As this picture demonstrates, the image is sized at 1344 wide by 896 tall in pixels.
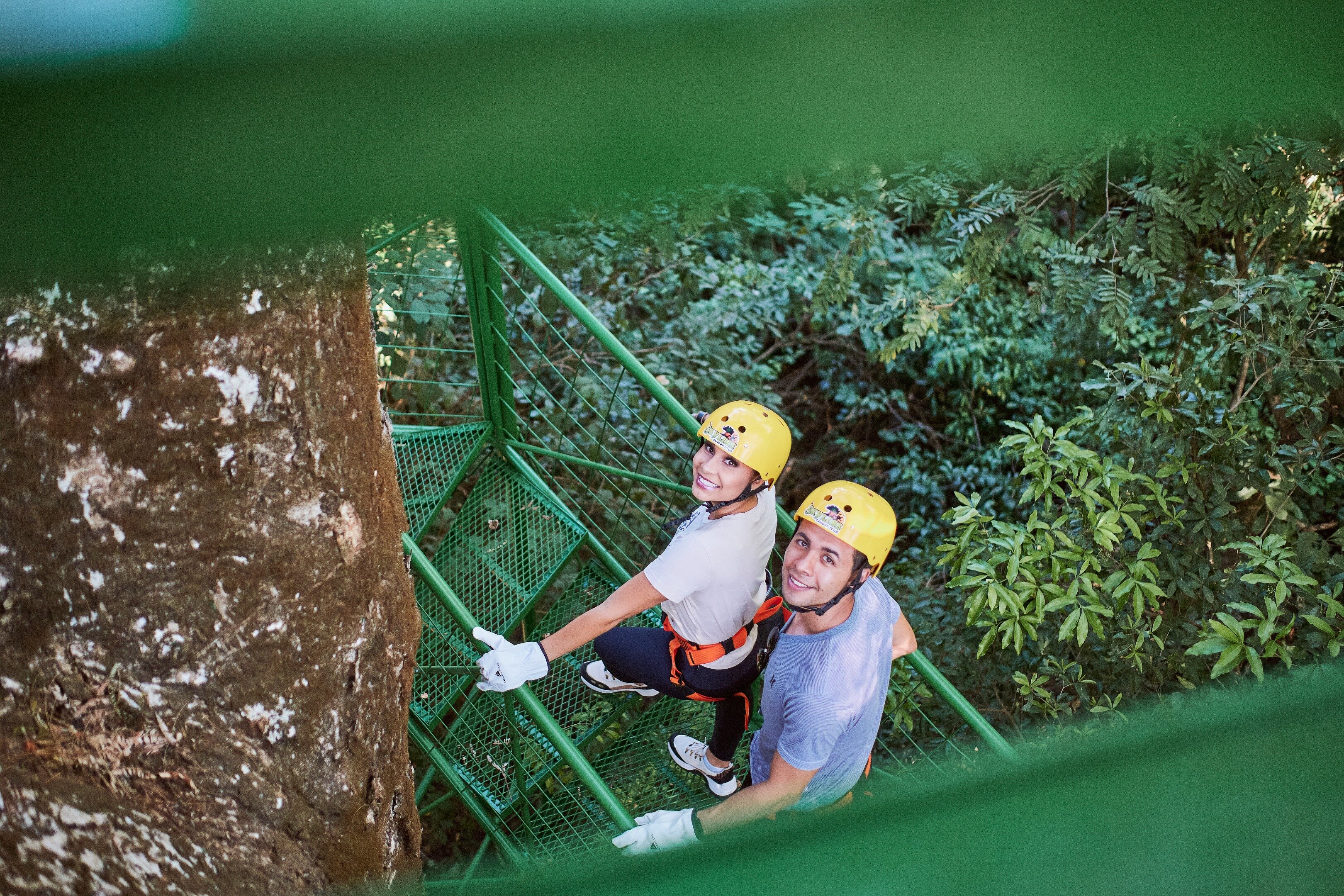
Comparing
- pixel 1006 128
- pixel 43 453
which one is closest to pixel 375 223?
pixel 1006 128

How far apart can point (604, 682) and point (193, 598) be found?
2.32 metres

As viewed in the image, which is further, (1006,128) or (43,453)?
(43,453)

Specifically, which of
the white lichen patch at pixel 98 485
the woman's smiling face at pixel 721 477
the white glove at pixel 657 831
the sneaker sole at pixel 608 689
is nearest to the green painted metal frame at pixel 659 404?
the woman's smiling face at pixel 721 477

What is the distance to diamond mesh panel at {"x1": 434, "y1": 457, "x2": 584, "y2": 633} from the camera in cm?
400

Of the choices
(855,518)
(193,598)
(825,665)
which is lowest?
(825,665)

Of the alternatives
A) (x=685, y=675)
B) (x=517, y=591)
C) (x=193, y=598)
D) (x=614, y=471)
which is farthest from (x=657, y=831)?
(x=193, y=598)

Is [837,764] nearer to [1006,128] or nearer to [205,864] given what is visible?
[205,864]

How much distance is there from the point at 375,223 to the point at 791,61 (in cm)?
13

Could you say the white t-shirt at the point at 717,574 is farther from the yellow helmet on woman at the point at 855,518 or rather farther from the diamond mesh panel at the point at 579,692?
the diamond mesh panel at the point at 579,692

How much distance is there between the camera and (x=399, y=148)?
0.27 m

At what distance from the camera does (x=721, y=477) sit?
Answer: 2.96m

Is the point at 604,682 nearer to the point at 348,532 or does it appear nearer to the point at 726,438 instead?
the point at 726,438

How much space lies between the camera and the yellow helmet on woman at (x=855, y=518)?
2715 mm

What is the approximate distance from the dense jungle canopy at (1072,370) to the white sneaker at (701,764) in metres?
1.07
